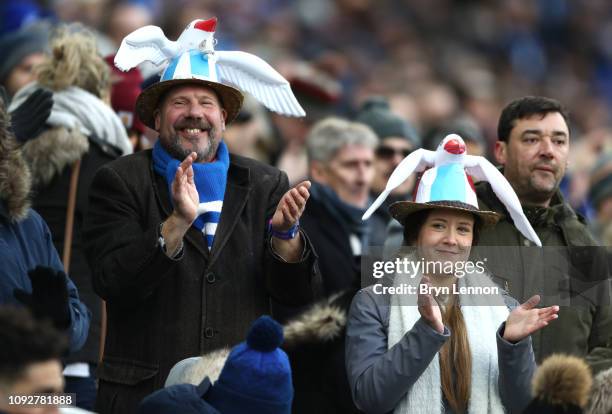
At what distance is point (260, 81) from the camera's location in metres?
6.66

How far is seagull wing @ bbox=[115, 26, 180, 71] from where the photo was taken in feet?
20.6

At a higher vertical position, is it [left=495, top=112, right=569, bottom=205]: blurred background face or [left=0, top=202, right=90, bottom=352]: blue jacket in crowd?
[left=495, top=112, right=569, bottom=205]: blurred background face

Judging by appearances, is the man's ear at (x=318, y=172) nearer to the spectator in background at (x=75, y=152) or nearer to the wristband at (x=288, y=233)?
the spectator in background at (x=75, y=152)

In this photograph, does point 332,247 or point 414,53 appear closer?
point 332,247

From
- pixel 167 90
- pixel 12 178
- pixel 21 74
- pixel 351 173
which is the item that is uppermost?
pixel 21 74

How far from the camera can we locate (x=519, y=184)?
6.85 m

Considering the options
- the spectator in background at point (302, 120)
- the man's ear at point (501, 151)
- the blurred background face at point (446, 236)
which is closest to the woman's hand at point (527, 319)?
the blurred background face at point (446, 236)

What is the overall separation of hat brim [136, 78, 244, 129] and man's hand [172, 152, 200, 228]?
54 cm

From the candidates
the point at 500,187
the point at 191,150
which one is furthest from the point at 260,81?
the point at 500,187

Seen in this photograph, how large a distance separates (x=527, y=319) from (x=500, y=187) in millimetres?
811

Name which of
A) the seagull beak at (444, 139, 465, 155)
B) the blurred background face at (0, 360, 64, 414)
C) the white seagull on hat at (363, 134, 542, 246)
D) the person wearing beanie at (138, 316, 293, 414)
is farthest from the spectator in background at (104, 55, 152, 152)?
the blurred background face at (0, 360, 64, 414)

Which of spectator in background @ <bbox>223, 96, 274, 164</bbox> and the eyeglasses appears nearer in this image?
the eyeglasses

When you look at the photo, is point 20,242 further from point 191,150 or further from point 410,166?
point 410,166

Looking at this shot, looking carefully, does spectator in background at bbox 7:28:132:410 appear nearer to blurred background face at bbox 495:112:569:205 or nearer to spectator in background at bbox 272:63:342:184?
blurred background face at bbox 495:112:569:205
